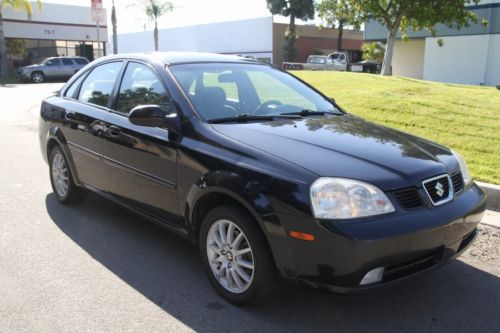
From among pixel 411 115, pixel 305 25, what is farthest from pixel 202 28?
pixel 411 115

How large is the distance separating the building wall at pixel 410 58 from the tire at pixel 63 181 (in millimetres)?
31159

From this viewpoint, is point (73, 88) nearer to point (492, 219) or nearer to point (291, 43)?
point (492, 219)

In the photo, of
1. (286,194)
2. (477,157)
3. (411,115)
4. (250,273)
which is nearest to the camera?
(286,194)

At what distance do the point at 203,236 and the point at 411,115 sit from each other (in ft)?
21.1

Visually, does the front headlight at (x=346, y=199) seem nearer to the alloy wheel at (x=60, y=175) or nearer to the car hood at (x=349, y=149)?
the car hood at (x=349, y=149)

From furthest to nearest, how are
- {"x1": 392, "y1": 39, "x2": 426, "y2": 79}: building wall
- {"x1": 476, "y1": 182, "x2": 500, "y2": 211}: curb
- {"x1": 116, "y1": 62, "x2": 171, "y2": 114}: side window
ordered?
{"x1": 392, "y1": 39, "x2": 426, "y2": 79}: building wall < {"x1": 476, "y1": 182, "x2": 500, "y2": 211}: curb < {"x1": 116, "y1": 62, "x2": 171, "y2": 114}: side window

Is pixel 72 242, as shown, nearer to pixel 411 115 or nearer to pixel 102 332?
pixel 102 332

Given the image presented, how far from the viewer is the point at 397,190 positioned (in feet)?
9.95

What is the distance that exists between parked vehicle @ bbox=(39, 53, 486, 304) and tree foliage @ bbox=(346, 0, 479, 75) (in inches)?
739

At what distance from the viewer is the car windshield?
3.98 meters

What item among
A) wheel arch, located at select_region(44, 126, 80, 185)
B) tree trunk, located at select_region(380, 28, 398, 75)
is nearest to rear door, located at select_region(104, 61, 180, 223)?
wheel arch, located at select_region(44, 126, 80, 185)

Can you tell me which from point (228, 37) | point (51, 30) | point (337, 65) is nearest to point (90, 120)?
point (337, 65)

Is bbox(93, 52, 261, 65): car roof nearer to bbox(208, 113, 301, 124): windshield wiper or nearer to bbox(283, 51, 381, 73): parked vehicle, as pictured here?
bbox(208, 113, 301, 124): windshield wiper

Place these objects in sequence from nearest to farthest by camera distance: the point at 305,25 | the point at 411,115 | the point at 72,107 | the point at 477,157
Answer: the point at 72,107, the point at 477,157, the point at 411,115, the point at 305,25
